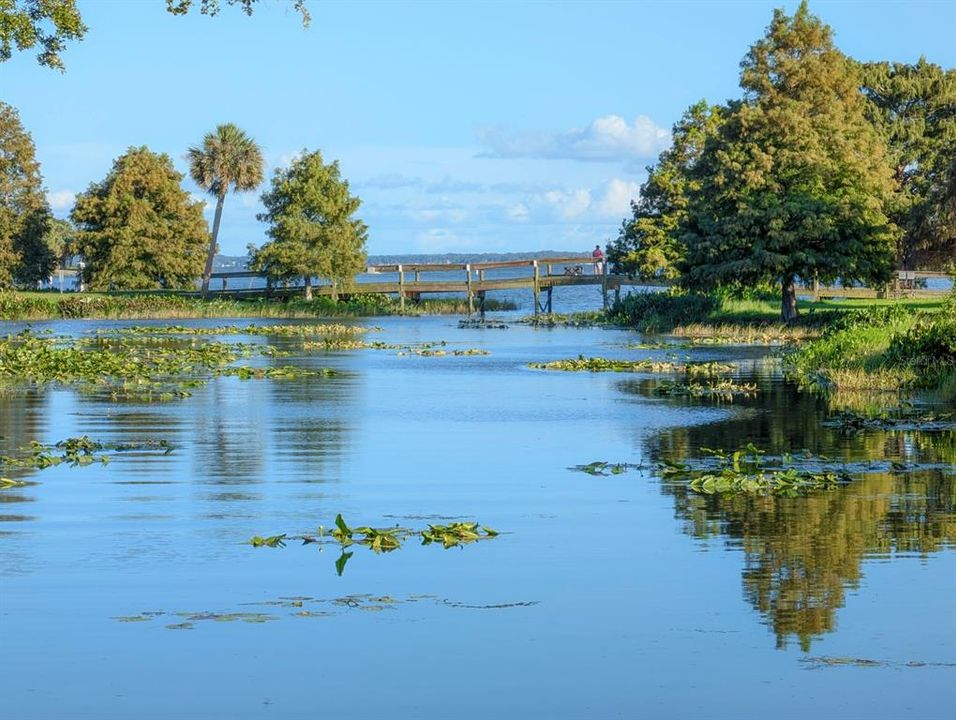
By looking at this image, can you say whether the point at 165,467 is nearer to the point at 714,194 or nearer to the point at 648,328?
the point at 714,194

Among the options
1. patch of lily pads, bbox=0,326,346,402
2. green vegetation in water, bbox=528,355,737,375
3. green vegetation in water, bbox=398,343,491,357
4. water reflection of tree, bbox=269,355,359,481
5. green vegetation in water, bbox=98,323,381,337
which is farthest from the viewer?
green vegetation in water, bbox=98,323,381,337

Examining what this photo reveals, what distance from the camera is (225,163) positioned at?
3915 inches

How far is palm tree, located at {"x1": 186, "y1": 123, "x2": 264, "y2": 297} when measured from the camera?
99500 millimetres

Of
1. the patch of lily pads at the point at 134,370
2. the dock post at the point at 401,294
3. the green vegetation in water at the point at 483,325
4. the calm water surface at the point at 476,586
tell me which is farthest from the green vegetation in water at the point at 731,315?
the calm water surface at the point at 476,586

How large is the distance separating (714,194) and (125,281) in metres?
45.1

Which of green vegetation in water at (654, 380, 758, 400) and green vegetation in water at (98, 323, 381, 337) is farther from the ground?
green vegetation in water at (98, 323, 381, 337)

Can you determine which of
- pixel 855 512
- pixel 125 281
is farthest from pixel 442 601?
pixel 125 281

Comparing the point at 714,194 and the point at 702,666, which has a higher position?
the point at 714,194

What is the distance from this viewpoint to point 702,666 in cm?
985

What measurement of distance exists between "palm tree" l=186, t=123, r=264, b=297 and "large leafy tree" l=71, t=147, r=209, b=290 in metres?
7.06

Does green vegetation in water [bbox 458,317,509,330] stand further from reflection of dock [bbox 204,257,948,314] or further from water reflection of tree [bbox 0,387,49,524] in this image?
water reflection of tree [bbox 0,387,49,524]

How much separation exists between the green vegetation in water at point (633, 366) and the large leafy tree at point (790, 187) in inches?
527

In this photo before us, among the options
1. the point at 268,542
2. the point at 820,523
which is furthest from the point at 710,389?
the point at 268,542

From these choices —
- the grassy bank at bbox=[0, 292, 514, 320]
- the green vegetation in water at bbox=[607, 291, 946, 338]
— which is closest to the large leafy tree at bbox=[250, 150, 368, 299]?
the grassy bank at bbox=[0, 292, 514, 320]
